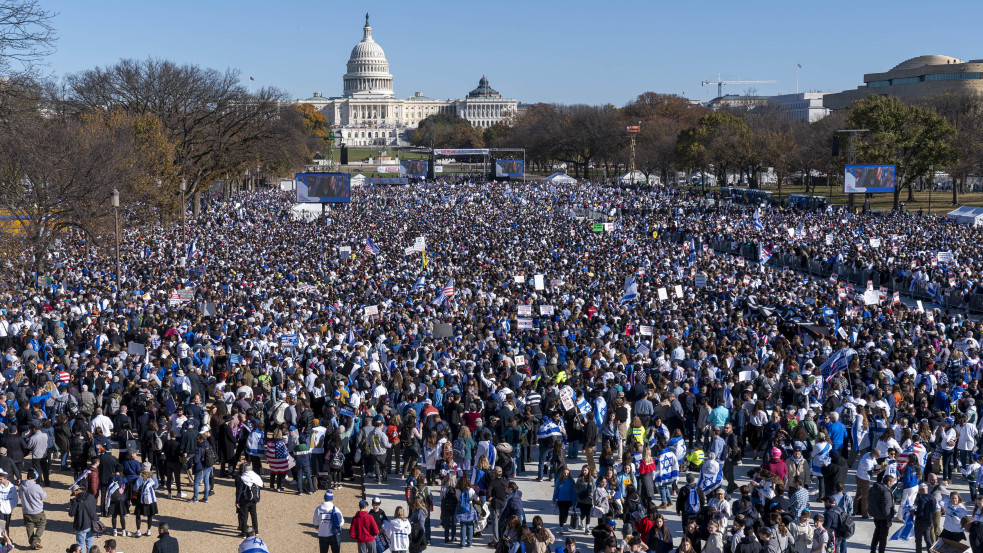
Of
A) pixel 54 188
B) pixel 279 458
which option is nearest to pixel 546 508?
A: pixel 279 458

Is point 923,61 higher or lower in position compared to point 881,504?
higher

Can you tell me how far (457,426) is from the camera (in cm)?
1439

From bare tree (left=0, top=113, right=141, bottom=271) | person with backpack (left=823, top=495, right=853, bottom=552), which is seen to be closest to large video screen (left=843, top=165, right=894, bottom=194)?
bare tree (left=0, top=113, right=141, bottom=271)

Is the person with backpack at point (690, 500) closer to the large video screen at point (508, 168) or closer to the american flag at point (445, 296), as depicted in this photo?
the american flag at point (445, 296)

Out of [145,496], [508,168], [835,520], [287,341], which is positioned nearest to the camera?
[835,520]

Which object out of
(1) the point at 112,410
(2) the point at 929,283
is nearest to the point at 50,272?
(1) the point at 112,410

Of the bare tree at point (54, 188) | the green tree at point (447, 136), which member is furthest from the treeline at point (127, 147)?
the green tree at point (447, 136)

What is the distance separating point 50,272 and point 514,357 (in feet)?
69.2

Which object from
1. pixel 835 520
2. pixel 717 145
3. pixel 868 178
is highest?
pixel 717 145

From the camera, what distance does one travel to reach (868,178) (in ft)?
169

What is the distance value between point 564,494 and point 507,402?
8.38 feet

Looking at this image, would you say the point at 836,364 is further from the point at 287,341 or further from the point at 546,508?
the point at 287,341

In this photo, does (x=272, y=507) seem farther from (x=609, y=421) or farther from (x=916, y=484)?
(x=916, y=484)

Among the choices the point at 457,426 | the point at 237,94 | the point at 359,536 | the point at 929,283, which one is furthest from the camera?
the point at 237,94
